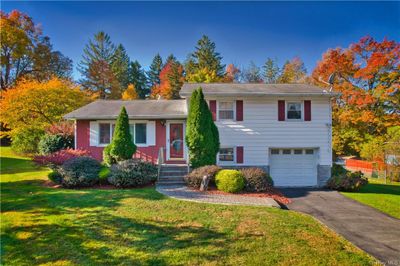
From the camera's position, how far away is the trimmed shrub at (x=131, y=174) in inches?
419

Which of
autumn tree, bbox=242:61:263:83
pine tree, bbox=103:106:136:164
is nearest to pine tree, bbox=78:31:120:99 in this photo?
autumn tree, bbox=242:61:263:83

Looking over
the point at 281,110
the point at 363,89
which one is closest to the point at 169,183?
the point at 281,110

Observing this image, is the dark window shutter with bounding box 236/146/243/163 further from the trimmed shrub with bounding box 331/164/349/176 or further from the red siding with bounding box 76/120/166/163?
the trimmed shrub with bounding box 331/164/349/176

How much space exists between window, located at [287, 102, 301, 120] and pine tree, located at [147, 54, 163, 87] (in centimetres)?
3661

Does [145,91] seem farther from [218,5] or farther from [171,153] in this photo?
[218,5]

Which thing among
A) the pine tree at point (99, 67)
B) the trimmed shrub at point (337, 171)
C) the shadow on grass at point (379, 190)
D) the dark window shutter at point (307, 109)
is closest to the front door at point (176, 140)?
the dark window shutter at point (307, 109)

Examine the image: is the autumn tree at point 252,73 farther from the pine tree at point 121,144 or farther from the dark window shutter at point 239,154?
the pine tree at point 121,144

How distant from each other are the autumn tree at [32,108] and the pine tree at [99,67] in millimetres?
15162

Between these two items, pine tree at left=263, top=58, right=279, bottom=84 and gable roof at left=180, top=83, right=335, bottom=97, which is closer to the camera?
gable roof at left=180, top=83, right=335, bottom=97

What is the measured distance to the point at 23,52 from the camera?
2736 cm

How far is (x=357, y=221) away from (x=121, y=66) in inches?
1709

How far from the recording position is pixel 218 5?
9.39m

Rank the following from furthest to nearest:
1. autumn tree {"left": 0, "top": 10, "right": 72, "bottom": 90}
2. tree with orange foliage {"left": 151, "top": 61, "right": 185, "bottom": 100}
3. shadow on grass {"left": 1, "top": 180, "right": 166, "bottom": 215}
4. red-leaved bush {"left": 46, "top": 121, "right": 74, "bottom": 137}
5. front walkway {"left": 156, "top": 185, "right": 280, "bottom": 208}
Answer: tree with orange foliage {"left": 151, "top": 61, "right": 185, "bottom": 100} → autumn tree {"left": 0, "top": 10, "right": 72, "bottom": 90} → red-leaved bush {"left": 46, "top": 121, "right": 74, "bottom": 137} → front walkway {"left": 156, "top": 185, "right": 280, "bottom": 208} → shadow on grass {"left": 1, "top": 180, "right": 166, "bottom": 215}

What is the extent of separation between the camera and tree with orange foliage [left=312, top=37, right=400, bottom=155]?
2166 centimetres
